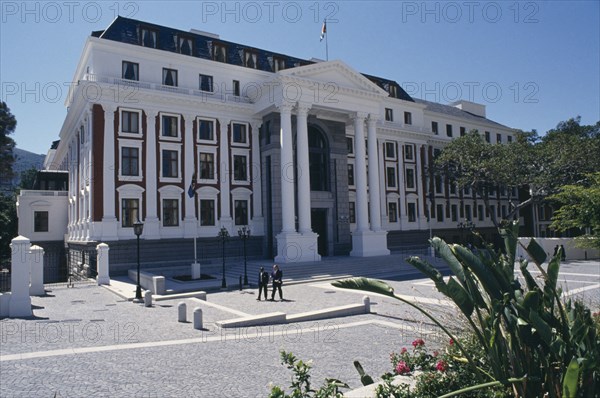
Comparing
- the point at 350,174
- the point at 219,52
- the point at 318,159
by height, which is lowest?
the point at 350,174

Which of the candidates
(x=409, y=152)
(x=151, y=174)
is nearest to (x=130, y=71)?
(x=151, y=174)

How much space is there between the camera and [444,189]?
51.8 meters

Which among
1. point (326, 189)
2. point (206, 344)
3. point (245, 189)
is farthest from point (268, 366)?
point (326, 189)

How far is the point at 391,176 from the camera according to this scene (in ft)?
153

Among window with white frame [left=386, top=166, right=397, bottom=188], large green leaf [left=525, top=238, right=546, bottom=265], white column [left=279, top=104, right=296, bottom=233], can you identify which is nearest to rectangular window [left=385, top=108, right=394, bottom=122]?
window with white frame [left=386, top=166, right=397, bottom=188]

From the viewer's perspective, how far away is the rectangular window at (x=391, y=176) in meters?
46.4

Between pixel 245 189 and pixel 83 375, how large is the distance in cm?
2852

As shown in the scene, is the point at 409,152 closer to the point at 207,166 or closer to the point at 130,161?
the point at 207,166

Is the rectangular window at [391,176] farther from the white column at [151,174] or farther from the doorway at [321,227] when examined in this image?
the white column at [151,174]

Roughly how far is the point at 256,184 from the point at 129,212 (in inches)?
416

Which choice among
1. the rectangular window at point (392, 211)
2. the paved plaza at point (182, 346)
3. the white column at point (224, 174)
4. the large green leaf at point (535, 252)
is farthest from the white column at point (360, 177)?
the large green leaf at point (535, 252)

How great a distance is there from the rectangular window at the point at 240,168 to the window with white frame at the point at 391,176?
16691 millimetres

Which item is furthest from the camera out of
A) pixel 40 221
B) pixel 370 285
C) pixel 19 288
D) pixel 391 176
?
pixel 391 176

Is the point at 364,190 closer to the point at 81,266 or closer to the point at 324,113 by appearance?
the point at 324,113
